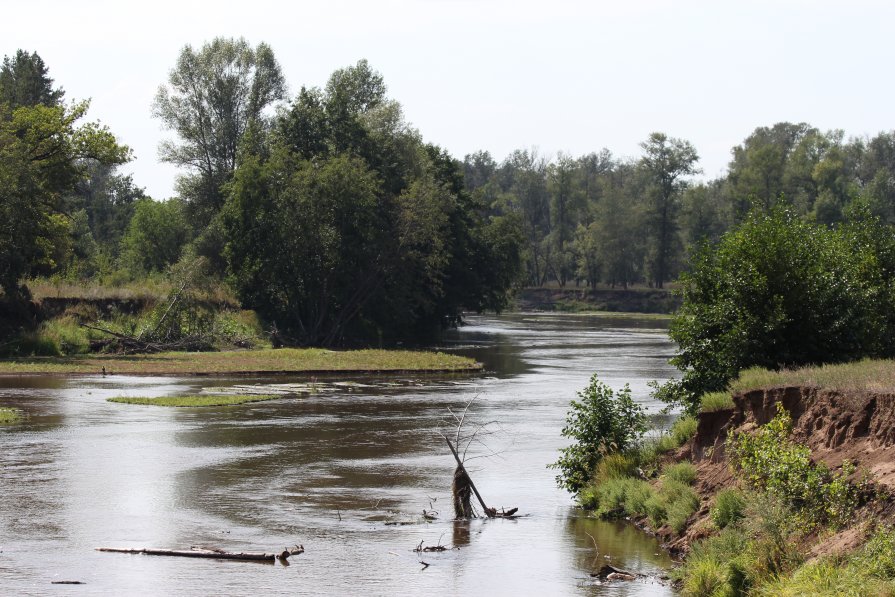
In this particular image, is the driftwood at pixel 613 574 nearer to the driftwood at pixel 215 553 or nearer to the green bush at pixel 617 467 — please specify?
the driftwood at pixel 215 553

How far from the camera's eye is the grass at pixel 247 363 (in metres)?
51.3

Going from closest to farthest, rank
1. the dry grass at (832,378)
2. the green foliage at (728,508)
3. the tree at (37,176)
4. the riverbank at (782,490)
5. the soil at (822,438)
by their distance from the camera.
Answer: the riverbank at (782,490) → the soil at (822,438) → the green foliage at (728,508) → the dry grass at (832,378) → the tree at (37,176)

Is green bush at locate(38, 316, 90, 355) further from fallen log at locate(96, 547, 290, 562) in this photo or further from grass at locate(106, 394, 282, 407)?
fallen log at locate(96, 547, 290, 562)

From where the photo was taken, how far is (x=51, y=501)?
23.8m

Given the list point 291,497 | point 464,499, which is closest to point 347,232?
point 291,497

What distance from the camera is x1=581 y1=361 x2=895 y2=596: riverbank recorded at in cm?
1535

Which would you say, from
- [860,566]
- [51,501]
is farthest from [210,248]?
[860,566]

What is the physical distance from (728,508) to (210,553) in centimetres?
870

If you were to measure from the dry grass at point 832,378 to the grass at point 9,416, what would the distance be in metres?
21.8

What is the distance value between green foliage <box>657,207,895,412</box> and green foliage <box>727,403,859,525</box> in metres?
4.97

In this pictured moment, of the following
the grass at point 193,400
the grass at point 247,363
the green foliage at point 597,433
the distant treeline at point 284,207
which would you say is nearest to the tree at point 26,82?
the distant treeline at point 284,207

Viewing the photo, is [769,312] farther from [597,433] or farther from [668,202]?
[668,202]

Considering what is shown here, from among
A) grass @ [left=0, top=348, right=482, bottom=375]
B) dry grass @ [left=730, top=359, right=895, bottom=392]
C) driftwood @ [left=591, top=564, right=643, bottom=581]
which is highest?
dry grass @ [left=730, top=359, right=895, bottom=392]

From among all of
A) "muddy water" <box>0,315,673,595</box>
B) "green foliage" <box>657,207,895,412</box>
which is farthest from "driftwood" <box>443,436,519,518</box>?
"green foliage" <box>657,207,895,412</box>
